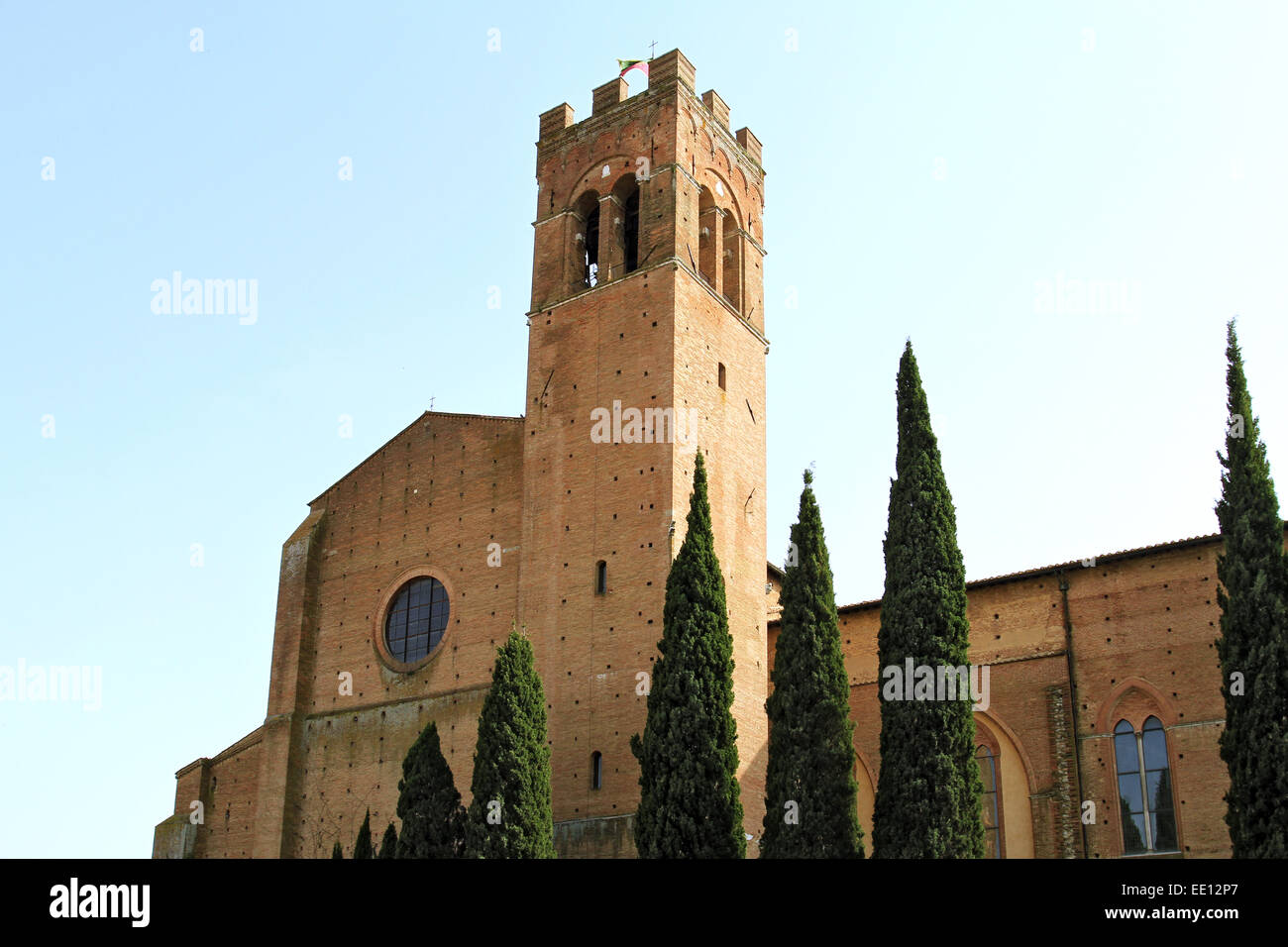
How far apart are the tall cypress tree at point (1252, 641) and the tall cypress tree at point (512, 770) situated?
7742 millimetres

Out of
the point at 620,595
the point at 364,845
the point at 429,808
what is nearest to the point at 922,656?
the point at 620,595

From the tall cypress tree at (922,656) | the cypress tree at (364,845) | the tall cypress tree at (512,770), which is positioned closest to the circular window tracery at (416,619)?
the cypress tree at (364,845)

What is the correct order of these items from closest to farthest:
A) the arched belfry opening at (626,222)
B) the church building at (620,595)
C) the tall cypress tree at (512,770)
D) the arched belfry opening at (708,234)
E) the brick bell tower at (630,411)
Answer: the tall cypress tree at (512,770), the church building at (620,595), the brick bell tower at (630,411), the arched belfry opening at (626,222), the arched belfry opening at (708,234)

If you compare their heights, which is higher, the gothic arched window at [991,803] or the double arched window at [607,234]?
the double arched window at [607,234]

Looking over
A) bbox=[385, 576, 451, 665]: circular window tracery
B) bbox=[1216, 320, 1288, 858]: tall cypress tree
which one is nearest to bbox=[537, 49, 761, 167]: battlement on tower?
A: bbox=[385, 576, 451, 665]: circular window tracery

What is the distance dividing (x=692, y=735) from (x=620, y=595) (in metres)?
3.97

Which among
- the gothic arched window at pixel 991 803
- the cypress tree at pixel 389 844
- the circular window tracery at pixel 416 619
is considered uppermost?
the circular window tracery at pixel 416 619

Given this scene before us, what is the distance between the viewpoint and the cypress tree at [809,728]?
51.4ft

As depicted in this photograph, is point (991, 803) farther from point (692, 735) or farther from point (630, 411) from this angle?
point (630, 411)

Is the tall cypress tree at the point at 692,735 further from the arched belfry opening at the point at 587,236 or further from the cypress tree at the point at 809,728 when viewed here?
the arched belfry opening at the point at 587,236

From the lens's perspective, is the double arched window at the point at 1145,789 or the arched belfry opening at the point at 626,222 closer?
the double arched window at the point at 1145,789


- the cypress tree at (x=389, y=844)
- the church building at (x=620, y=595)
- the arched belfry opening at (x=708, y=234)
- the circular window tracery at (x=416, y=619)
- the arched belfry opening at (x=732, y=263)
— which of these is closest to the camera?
the cypress tree at (x=389, y=844)
